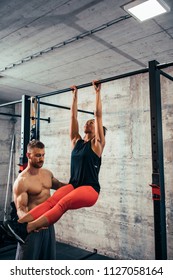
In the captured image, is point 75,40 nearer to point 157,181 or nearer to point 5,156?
point 157,181

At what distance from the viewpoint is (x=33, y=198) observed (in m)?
3.13

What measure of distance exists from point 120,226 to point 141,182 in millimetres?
905

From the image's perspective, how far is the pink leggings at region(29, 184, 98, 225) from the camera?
2.51 m

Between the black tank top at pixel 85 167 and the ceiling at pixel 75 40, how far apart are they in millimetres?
1342

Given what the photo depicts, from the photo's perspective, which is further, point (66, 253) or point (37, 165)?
point (66, 253)

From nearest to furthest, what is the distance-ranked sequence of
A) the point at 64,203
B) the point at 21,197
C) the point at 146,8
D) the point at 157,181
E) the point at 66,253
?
A: the point at 157,181 → the point at 146,8 → the point at 64,203 → the point at 21,197 → the point at 66,253

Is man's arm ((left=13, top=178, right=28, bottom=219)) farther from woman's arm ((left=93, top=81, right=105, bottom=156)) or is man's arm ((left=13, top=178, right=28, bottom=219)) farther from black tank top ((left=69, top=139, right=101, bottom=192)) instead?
woman's arm ((left=93, top=81, right=105, bottom=156))

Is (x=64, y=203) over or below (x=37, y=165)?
below

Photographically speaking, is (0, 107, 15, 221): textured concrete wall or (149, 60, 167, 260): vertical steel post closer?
(149, 60, 167, 260): vertical steel post

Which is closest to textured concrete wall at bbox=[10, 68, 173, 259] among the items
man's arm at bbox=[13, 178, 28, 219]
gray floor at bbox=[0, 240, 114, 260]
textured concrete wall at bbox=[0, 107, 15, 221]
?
gray floor at bbox=[0, 240, 114, 260]

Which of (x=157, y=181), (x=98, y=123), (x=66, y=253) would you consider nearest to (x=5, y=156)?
(x=66, y=253)

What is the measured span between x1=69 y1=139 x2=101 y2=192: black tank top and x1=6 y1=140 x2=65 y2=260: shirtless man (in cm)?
46

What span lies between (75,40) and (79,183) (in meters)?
1.78

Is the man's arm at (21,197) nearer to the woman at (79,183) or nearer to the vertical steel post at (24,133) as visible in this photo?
the vertical steel post at (24,133)
